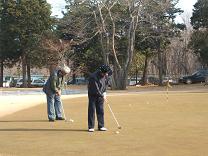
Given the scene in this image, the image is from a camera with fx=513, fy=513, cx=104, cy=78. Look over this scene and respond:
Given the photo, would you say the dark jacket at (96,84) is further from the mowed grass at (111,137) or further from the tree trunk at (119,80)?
the tree trunk at (119,80)

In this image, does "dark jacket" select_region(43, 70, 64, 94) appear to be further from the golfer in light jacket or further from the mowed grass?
the mowed grass

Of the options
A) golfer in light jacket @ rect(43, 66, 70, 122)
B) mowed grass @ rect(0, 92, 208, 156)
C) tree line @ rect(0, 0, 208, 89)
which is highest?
tree line @ rect(0, 0, 208, 89)

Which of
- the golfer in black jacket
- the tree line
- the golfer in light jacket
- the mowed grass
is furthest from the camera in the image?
the tree line

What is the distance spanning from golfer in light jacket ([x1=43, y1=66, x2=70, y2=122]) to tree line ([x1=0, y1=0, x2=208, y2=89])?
3143cm

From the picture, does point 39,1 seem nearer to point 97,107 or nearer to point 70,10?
point 70,10

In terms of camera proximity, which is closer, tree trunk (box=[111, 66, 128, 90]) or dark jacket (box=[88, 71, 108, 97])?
dark jacket (box=[88, 71, 108, 97])

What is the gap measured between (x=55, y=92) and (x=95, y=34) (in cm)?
3384

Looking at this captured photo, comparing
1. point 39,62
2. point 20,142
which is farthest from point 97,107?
point 39,62

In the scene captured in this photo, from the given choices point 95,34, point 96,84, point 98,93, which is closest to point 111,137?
point 98,93

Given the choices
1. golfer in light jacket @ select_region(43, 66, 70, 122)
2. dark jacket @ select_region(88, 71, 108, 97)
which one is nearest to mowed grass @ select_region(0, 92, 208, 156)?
golfer in light jacket @ select_region(43, 66, 70, 122)

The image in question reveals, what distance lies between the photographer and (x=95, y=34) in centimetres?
4938

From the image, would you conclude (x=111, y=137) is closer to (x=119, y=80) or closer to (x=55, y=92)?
(x=55, y=92)

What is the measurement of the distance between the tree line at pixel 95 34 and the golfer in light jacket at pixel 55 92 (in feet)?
103

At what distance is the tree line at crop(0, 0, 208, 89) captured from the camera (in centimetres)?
4906
